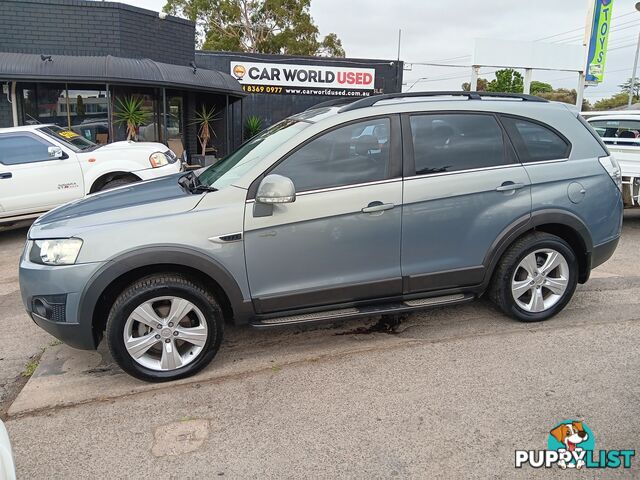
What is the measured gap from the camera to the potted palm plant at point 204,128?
16.2 meters

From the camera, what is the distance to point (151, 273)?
11.5 feet

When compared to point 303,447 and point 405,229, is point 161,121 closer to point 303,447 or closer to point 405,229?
point 405,229

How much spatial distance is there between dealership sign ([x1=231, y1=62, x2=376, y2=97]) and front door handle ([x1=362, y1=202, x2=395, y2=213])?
17246mm

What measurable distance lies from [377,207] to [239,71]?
17.4 m

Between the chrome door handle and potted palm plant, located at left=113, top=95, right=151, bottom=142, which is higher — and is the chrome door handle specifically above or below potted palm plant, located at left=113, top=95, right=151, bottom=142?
below

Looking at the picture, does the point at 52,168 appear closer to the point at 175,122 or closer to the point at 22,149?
the point at 22,149

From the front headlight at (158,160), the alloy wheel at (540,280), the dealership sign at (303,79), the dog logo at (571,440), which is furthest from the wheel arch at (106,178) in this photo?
the dealership sign at (303,79)

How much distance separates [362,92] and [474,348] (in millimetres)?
18762

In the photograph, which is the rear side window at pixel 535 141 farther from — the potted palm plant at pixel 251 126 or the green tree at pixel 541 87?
the green tree at pixel 541 87

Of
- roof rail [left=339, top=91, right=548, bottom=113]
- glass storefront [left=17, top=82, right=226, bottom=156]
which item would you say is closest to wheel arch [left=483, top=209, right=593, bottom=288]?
roof rail [left=339, top=91, right=548, bottom=113]

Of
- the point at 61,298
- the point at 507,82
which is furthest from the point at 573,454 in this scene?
the point at 507,82

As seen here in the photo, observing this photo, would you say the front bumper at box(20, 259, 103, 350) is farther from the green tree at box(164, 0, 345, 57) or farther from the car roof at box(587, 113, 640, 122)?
the green tree at box(164, 0, 345, 57)

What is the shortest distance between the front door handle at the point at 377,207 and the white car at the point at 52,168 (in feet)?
17.9

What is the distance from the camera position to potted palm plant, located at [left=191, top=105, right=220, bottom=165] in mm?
16188
